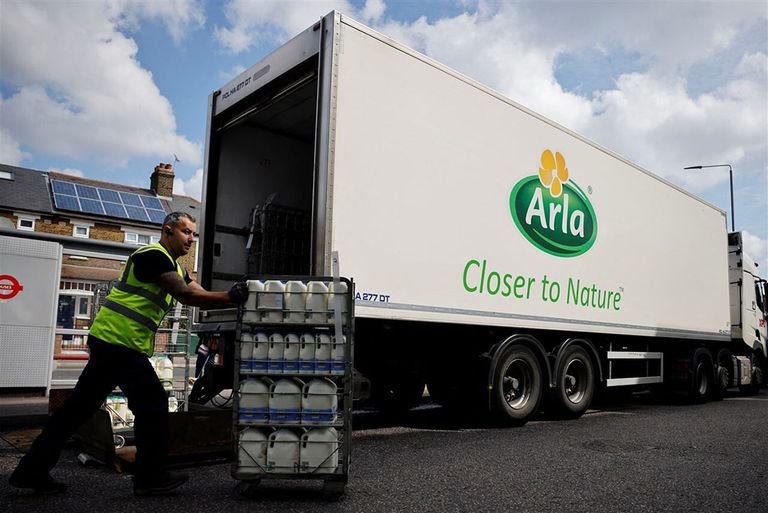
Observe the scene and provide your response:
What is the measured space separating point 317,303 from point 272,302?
276 mm

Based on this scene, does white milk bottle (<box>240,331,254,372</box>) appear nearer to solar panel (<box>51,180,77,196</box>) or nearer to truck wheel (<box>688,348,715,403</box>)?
truck wheel (<box>688,348,715,403</box>)

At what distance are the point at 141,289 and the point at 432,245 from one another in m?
3.05

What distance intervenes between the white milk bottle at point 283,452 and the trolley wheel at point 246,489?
15 cm

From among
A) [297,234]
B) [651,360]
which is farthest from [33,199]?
[651,360]

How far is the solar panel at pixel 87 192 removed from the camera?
28.9 m

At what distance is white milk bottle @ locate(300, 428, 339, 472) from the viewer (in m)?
3.71

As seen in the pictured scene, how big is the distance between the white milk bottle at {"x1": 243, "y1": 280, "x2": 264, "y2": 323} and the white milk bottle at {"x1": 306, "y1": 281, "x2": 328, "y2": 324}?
0.99 feet

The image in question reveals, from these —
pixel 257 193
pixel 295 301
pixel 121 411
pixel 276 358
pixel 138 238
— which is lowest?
pixel 121 411

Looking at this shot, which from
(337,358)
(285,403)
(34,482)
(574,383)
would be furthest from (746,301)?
(34,482)

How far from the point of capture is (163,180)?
3153 cm

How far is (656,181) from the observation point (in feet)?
32.6

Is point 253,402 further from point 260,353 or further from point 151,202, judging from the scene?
point 151,202

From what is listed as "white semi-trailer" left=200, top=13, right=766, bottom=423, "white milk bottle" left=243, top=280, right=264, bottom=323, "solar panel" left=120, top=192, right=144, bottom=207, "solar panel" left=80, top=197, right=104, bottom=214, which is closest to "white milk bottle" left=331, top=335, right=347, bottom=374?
"white milk bottle" left=243, top=280, right=264, bottom=323

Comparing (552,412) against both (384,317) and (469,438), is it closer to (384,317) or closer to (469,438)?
(469,438)
